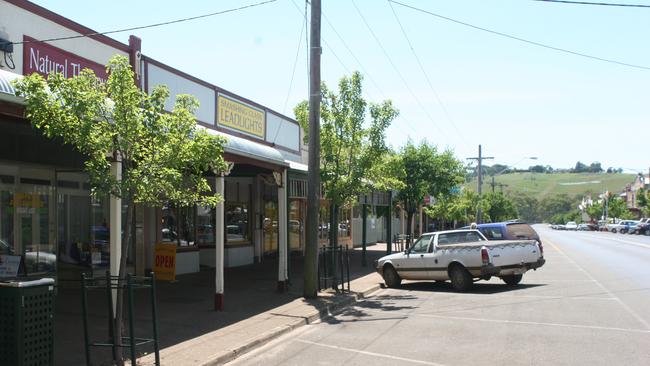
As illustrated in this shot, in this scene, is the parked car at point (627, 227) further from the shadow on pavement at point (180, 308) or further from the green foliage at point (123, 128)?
the green foliage at point (123, 128)

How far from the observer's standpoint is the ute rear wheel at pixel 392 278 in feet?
56.7

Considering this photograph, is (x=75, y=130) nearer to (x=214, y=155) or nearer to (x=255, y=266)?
(x=214, y=155)

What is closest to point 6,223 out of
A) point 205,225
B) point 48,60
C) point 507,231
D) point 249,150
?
point 48,60

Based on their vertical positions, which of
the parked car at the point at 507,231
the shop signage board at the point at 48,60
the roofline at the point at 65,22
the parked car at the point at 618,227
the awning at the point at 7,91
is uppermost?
the roofline at the point at 65,22

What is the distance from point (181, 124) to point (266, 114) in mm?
10637

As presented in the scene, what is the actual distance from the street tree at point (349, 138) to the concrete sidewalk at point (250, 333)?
2771mm

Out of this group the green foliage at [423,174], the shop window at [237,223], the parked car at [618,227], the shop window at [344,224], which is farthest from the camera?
the parked car at [618,227]

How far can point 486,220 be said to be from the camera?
78.2 metres

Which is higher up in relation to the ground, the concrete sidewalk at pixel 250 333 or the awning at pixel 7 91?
the awning at pixel 7 91

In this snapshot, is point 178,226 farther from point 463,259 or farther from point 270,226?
point 463,259

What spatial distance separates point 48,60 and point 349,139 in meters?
8.02

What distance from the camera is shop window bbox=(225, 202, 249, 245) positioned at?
21.0 meters

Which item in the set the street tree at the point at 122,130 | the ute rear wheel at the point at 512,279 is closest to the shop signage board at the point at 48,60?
the street tree at the point at 122,130

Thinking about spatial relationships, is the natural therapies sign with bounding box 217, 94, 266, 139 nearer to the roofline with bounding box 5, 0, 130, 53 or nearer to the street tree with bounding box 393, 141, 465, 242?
the roofline with bounding box 5, 0, 130, 53
